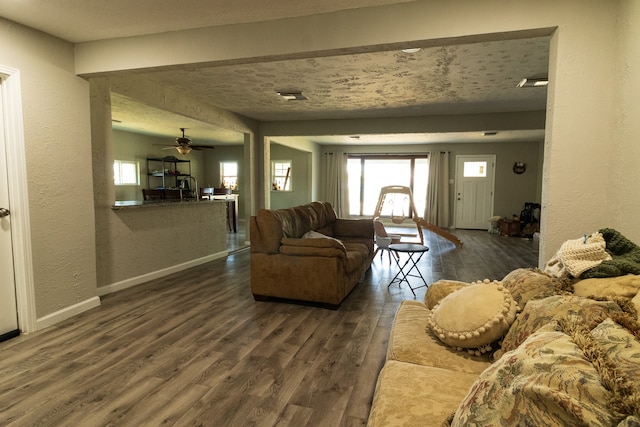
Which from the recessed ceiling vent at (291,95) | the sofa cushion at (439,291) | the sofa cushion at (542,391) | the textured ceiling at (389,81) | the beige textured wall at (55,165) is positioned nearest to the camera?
the sofa cushion at (542,391)

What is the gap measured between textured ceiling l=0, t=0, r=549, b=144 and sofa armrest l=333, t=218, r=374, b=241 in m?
1.74

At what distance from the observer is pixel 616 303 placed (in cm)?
124

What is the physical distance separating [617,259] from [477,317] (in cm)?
68

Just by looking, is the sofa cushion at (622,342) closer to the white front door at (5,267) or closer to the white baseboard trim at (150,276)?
the white front door at (5,267)

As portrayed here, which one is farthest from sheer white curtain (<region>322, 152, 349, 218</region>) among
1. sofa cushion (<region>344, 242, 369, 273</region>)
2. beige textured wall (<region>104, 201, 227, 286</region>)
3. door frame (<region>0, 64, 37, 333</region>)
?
door frame (<region>0, 64, 37, 333</region>)

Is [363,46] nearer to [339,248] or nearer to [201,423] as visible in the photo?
[339,248]

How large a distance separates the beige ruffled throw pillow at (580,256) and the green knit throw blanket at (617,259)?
1.2 inches

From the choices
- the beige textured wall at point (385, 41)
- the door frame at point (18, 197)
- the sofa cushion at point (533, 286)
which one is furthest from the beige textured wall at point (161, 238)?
the sofa cushion at point (533, 286)

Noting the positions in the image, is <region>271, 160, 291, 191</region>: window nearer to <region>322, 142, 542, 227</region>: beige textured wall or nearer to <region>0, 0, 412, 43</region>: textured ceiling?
<region>322, 142, 542, 227</region>: beige textured wall

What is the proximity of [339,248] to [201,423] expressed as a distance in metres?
1.91

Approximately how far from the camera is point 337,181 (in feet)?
34.0

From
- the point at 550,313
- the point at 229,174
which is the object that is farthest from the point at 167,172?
the point at 550,313

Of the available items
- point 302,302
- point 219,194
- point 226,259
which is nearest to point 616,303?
point 302,302

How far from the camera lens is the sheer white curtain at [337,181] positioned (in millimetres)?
10281
